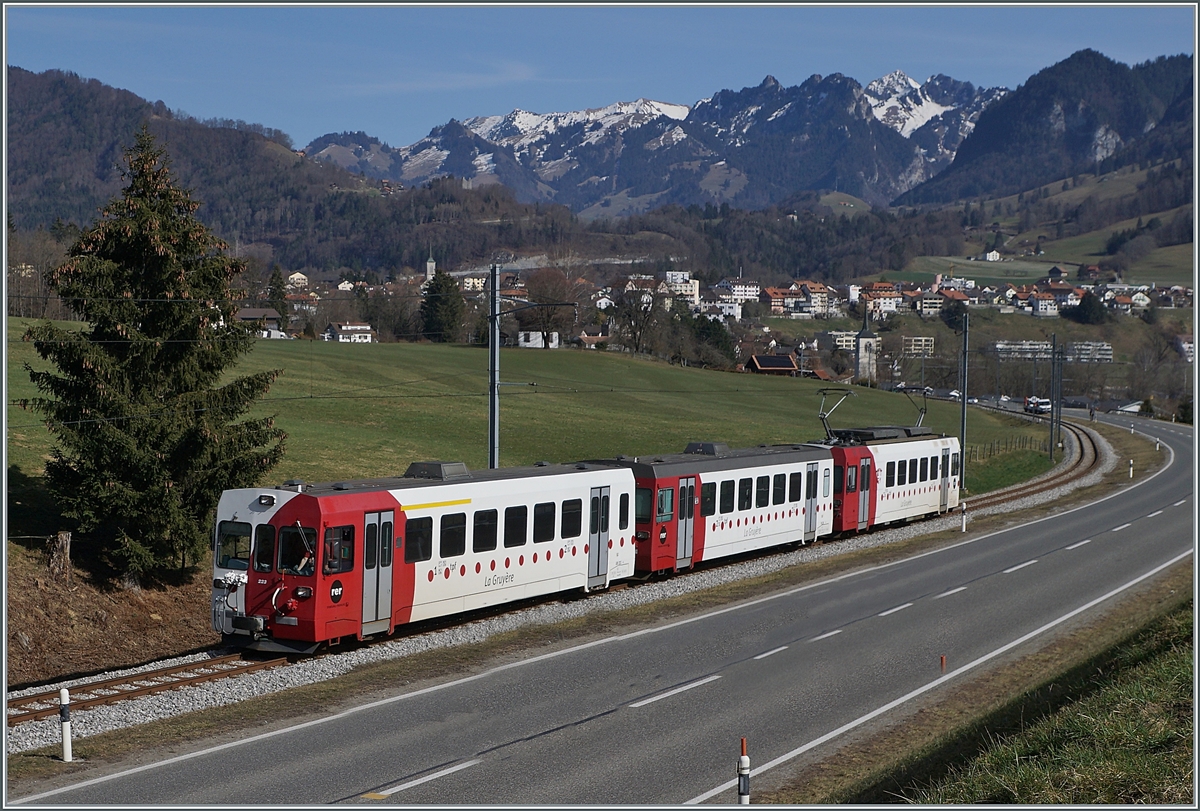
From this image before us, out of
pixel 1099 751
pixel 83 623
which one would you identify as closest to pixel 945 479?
pixel 83 623

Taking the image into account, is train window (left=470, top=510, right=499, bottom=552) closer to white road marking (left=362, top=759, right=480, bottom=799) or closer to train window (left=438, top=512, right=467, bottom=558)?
train window (left=438, top=512, right=467, bottom=558)

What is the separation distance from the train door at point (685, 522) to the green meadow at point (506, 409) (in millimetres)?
6016

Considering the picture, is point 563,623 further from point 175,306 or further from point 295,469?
point 295,469

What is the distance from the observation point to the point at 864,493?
1555 inches

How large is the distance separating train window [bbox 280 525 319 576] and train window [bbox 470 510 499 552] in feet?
10.9

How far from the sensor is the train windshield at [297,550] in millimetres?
20094

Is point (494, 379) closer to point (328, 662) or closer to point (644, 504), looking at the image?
point (644, 504)

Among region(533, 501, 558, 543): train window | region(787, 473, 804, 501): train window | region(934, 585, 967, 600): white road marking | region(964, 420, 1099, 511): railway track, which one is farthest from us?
region(964, 420, 1099, 511): railway track

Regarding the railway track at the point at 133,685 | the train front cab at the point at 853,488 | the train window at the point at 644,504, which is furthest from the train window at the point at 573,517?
the train front cab at the point at 853,488

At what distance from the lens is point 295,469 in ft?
127

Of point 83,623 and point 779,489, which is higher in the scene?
point 779,489

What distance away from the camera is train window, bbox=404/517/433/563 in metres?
21.6

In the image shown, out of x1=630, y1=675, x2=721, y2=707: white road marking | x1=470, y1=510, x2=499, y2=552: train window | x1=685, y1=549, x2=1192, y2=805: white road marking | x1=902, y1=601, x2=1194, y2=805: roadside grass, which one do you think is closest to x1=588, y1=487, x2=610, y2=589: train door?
x1=470, y1=510, x2=499, y2=552: train window

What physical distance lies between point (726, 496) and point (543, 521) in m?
8.12
